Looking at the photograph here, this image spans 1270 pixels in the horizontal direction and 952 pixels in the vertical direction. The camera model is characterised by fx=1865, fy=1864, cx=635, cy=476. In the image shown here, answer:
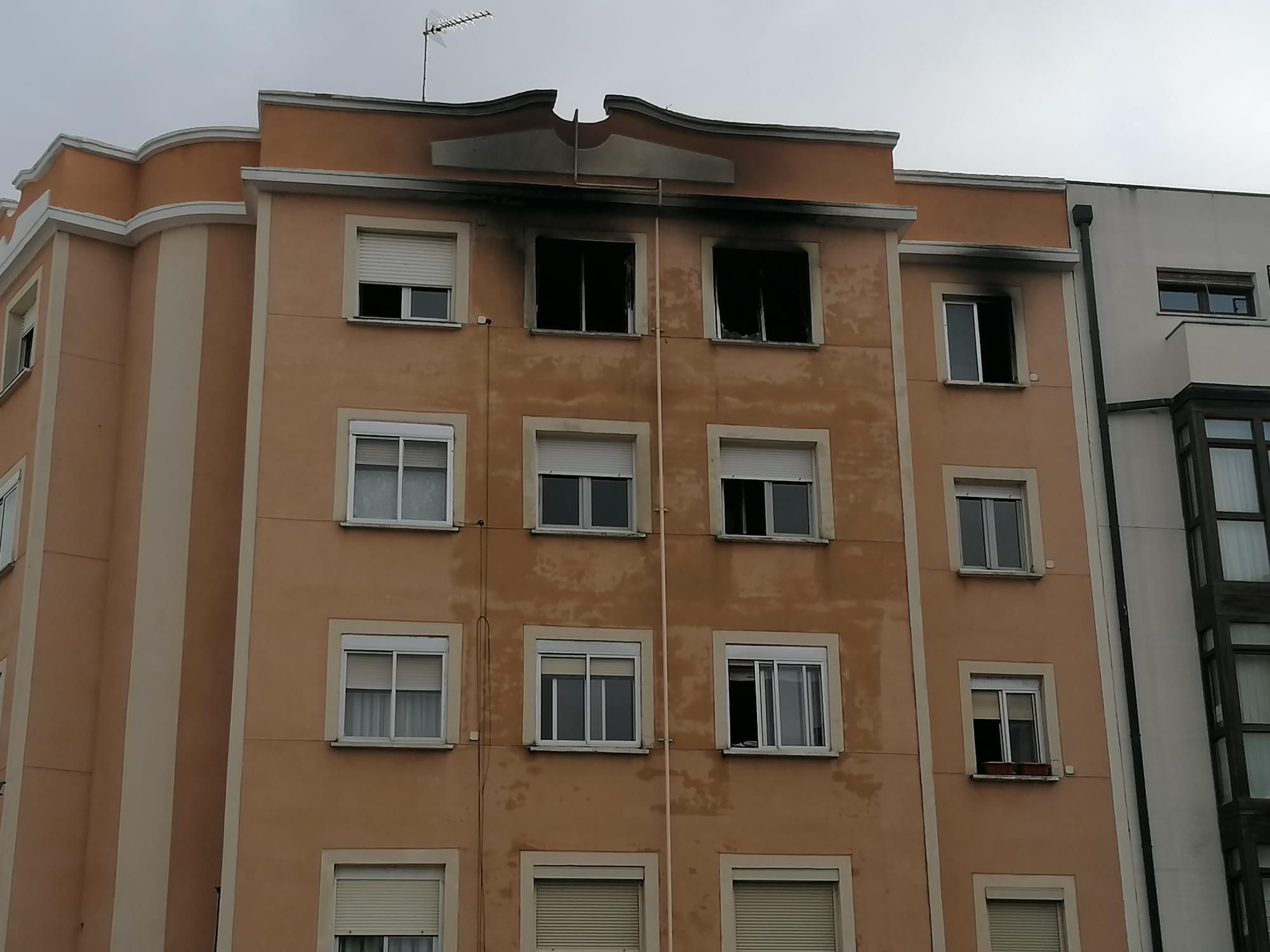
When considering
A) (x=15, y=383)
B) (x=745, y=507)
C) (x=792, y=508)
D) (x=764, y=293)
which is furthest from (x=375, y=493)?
(x=764, y=293)

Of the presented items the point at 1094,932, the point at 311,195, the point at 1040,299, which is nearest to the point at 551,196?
the point at 311,195

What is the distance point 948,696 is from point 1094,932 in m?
4.38

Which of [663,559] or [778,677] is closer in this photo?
[778,677]

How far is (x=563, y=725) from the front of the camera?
1129 inches

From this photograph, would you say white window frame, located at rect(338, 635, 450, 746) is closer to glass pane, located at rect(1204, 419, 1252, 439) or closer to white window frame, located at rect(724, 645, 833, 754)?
white window frame, located at rect(724, 645, 833, 754)

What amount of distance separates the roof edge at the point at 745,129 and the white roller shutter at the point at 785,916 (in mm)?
12753

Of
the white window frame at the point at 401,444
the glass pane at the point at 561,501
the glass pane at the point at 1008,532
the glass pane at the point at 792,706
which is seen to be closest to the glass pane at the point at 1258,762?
the glass pane at the point at 1008,532

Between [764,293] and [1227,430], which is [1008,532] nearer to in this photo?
[1227,430]

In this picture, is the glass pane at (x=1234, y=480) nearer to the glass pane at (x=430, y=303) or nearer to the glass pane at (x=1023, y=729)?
the glass pane at (x=1023, y=729)

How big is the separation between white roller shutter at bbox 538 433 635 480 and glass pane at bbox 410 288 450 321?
2.74 metres

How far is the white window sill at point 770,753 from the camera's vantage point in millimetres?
28656

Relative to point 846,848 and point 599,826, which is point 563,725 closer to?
point 599,826

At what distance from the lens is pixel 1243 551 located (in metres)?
32.4

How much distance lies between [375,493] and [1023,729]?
11.5m
